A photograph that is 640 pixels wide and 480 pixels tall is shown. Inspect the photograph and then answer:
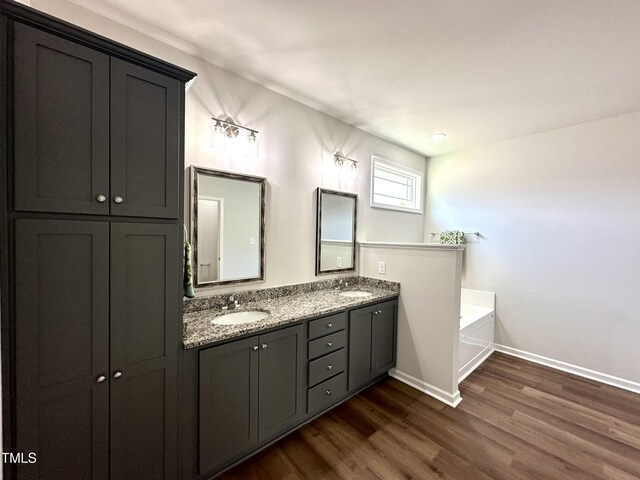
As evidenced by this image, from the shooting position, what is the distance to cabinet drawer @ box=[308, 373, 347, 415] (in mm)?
1975

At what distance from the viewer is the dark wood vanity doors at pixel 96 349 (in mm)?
1019

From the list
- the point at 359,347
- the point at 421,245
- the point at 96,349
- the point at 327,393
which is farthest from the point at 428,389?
the point at 96,349

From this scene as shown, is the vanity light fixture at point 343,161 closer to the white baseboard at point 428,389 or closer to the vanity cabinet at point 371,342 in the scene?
the vanity cabinet at point 371,342

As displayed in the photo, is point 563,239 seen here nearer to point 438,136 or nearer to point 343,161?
point 438,136

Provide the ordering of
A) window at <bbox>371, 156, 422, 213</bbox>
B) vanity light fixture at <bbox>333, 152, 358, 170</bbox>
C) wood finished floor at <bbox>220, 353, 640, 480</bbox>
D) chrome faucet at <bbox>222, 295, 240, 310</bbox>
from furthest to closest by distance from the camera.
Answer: window at <bbox>371, 156, 422, 213</bbox> → vanity light fixture at <bbox>333, 152, 358, 170</bbox> → chrome faucet at <bbox>222, 295, 240, 310</bbox> → wood finished floor at <bbox>220, 353, 640, 480</bbox>

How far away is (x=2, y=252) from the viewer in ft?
3.17

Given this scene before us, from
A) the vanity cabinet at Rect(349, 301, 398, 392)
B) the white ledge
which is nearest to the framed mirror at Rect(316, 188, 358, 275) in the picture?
the white ledge

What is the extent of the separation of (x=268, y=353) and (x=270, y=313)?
31 cm

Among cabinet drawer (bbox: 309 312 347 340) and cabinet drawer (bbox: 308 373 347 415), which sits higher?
cabinet drawer (bbox: 309 312 347 340)

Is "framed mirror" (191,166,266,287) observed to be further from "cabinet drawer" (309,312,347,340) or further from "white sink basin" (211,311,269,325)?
"cabinet drawer" (309,312,347,340)

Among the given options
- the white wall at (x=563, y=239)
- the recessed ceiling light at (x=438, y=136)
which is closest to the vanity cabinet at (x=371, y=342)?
the white wall at (x=563, y=239)

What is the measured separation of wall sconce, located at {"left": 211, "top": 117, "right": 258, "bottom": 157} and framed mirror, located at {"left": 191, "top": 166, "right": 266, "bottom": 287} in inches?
8.2

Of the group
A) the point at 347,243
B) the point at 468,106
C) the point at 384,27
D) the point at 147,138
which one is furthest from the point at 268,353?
the point at 468,106

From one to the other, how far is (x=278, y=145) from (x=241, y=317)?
4.83 ft
